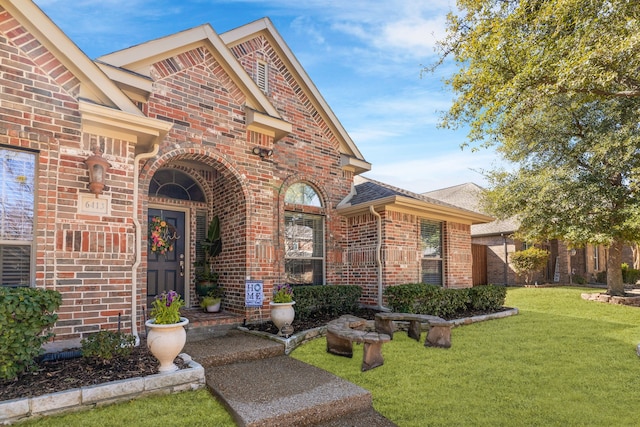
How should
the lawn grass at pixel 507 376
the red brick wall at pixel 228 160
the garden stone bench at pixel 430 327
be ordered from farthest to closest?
1. the red brick wall at pixel 228 160
2. the garden stone bench at pixel 430 327
3. the lawn grass at pixel 507 376

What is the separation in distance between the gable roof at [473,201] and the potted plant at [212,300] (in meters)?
12.2

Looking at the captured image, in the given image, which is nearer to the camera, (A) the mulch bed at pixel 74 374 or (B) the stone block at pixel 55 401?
(B) the stone block at pixel 55 401

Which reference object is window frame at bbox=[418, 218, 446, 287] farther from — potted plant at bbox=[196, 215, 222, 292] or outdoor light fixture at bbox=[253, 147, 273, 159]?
potted plant at bbox=[196, 215, 222, 292]

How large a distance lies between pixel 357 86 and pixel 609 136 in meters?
7.76

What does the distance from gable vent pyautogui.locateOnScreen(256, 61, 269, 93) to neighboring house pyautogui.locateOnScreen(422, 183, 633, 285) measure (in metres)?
10.9

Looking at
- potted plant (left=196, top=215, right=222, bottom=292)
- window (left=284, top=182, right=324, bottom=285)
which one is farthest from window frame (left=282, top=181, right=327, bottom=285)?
potted plant (left=196, top=215, right=222, bottom=292)

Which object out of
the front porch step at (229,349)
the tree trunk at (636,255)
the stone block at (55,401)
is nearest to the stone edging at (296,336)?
the front porch step at (229,349)

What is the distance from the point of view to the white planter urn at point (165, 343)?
422cm

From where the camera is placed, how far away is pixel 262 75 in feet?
30.6

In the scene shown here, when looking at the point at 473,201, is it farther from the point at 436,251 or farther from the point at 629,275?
the point at 436,251

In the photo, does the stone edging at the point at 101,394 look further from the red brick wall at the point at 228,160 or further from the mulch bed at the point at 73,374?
the red brick wall at the point at 228,160

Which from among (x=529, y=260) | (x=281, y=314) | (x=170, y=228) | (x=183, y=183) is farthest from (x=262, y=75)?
(x=529, y=260)

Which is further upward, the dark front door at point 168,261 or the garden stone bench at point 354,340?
the dark front door at point 168,261

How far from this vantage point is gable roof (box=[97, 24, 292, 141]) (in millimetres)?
6305
